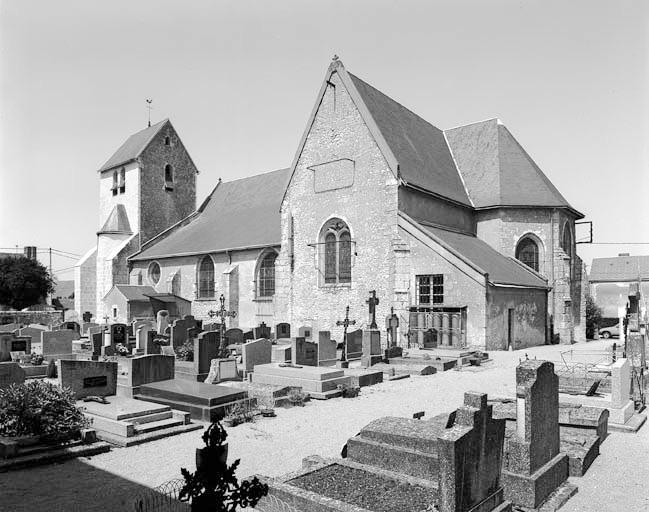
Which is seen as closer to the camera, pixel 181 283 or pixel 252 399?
pixel 252 399

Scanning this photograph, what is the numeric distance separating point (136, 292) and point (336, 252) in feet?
46.1

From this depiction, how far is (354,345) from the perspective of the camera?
18.2m

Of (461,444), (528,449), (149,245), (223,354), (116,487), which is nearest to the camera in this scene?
(461,444)

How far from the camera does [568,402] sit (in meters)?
9.82

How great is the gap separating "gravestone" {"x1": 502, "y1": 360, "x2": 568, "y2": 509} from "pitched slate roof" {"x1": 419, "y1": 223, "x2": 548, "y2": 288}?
1337cm

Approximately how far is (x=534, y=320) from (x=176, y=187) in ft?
83.8

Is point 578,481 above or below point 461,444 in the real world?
below

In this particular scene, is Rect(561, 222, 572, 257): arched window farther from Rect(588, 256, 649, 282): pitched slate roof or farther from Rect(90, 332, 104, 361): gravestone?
Rect(588, 256, 649, 282): pitched slate roof

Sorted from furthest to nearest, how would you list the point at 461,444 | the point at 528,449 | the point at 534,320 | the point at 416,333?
the point at 534,320
the point at 416,333
the point at 528,449
the point at 461,444

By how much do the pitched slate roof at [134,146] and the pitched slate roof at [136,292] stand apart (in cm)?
900

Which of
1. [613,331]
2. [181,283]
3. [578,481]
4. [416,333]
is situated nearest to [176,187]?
[181,283]

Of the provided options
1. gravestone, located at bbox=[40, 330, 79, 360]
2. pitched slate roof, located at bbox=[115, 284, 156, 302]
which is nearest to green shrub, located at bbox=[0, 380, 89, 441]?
gravestone, located at bbox=[40, 330, 79, 360]

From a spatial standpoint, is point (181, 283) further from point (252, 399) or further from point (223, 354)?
point (252, 399)

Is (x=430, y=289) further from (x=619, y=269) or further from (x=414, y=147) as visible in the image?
(x=619, y=269)
